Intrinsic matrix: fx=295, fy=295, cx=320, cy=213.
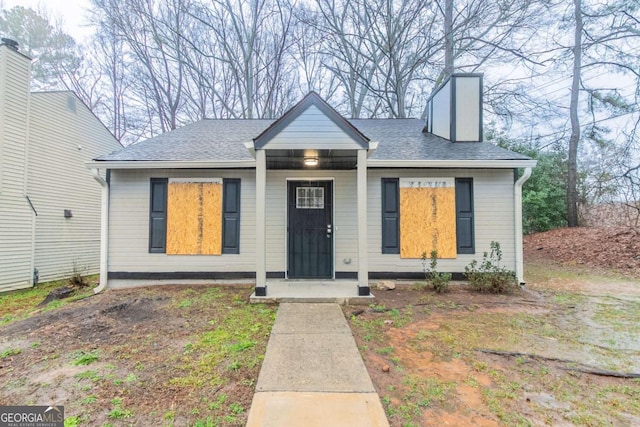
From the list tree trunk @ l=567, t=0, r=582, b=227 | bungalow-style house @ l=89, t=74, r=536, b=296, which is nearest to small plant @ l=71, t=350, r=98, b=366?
bungalow-style house @ l=89, t=74, r=536, b=296

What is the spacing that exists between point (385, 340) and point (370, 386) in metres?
1.03

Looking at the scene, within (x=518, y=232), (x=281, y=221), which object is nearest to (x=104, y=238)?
A: (x=281, y=221)

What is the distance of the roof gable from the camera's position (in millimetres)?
4711

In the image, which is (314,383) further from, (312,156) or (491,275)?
(491,275)

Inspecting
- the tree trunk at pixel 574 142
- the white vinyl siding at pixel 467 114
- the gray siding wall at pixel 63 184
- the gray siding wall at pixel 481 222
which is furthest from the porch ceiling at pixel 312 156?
the tree trunk at pixel 574 142

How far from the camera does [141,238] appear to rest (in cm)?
601

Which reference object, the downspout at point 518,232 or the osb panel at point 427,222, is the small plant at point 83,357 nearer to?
the osb panel at point 427,222

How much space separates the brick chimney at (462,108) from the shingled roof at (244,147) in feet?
0.80

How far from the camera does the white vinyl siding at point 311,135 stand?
471 cm

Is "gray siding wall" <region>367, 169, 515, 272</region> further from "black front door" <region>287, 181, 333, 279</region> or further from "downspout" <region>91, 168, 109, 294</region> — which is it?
"downspout" <region>91, 168, 109, 294</region>

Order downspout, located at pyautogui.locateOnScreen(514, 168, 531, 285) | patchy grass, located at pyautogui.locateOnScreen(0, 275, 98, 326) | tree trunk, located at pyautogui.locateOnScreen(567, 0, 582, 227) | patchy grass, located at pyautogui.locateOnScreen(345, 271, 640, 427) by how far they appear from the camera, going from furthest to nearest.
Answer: tree trunk, located at pyautogui.locateOnScreen(567, 0, 582, 227)
downspout, located at pyautogui.locateOnScreen(514, 168, 531, 285)
patchy grass, located at pyautogui.locateOnScreen(0, 275, 98, 326)
patchy grass, located at pyautogui.locateOnScreen(345, 271, 640, 427)

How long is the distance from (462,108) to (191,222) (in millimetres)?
6617

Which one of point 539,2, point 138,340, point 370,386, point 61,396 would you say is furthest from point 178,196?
point 539,2

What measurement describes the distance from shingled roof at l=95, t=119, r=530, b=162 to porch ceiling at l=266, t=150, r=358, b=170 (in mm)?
524
